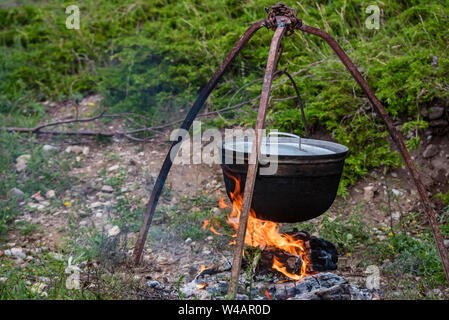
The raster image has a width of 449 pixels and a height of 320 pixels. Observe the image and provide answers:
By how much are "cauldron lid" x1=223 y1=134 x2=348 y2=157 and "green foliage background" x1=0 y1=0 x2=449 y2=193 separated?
100 cm

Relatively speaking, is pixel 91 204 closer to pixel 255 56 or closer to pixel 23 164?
pixel 23 164

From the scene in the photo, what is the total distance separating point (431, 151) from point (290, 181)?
6.68 ft

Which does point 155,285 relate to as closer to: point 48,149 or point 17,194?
point 17,194

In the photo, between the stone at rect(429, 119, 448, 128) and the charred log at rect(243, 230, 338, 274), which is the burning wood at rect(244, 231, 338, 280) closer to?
the charred log at rect(243, 230, 338, 274)

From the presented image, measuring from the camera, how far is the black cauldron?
2203mm

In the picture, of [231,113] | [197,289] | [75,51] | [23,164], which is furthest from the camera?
[75,51]

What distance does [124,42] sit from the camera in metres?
5.25

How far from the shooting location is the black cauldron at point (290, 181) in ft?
7.23

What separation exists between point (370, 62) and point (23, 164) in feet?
11.9

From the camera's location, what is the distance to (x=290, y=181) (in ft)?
7.32

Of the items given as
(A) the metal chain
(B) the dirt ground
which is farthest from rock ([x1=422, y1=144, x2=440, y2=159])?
(A) the metal chain
